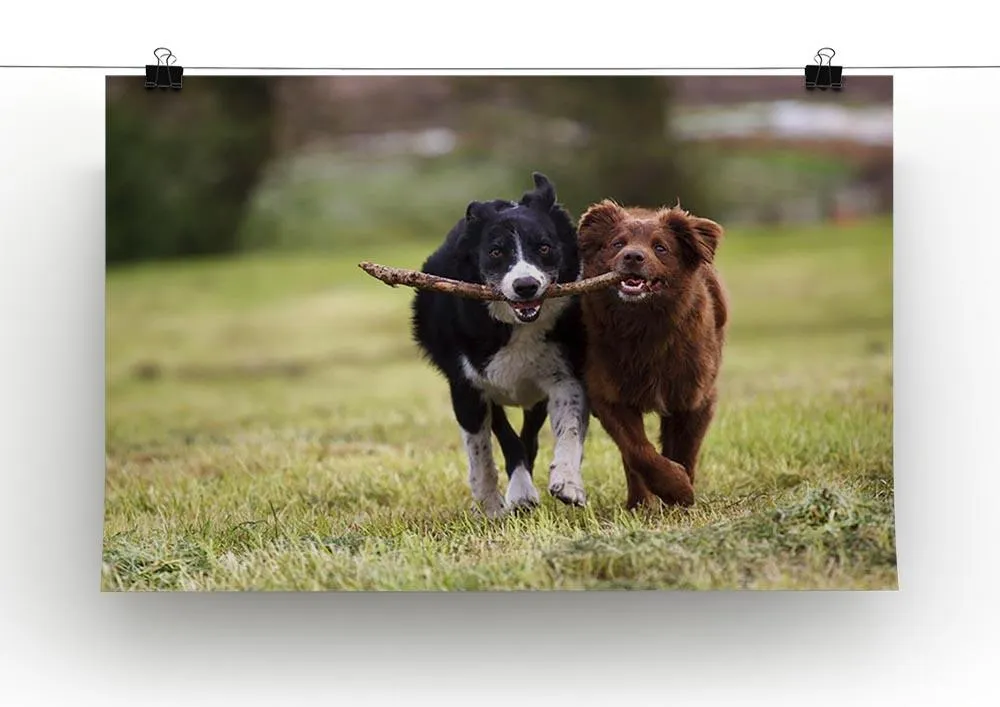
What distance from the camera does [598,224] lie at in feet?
19.8

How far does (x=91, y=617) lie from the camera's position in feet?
21.0

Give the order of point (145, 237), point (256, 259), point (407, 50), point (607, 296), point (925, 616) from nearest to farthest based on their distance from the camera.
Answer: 1. point (607, 296)
2. point (925, 616)
3. point (407, 50)
4. point (145, 237)
5. point (256, 259)

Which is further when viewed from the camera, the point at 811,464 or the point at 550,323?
the point at 811,464

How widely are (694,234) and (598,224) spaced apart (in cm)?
43

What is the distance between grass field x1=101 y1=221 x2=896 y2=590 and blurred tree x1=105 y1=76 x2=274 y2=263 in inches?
11.9

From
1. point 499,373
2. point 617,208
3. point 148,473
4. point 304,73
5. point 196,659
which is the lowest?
point 196,659

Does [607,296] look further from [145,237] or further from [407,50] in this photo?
[145,237]

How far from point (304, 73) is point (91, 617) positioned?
2.79 meters

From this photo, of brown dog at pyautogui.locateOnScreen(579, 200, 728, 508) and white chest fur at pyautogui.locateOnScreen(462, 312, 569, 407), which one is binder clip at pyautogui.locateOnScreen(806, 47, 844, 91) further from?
white chest fur at pyautogui.locateOnScreen(462, 312, 569, 407)

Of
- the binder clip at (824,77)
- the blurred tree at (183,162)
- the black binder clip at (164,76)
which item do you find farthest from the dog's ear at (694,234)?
the black binder clip at (164,76)

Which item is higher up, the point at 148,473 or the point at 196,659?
the point at 148,473

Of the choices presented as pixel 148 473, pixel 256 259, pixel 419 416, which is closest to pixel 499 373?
pixel 148 473

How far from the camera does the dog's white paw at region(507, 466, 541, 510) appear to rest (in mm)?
6273

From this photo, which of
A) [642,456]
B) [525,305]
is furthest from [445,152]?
[642,456]
